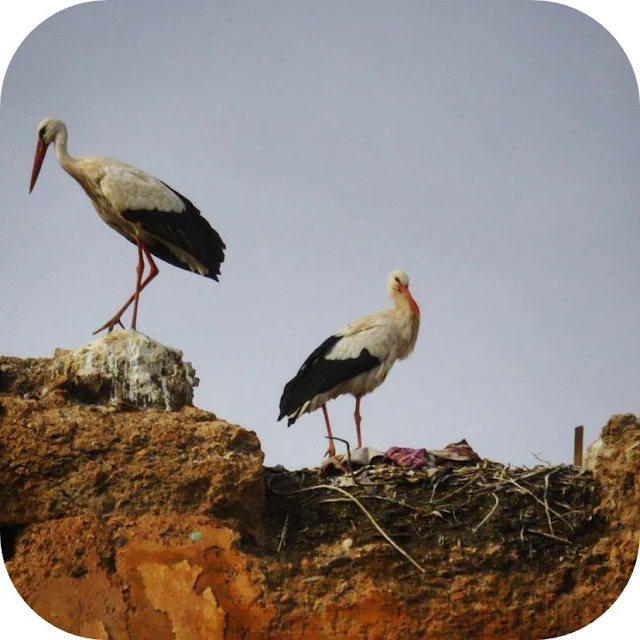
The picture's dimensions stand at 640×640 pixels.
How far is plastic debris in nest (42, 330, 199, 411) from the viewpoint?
4.53 m

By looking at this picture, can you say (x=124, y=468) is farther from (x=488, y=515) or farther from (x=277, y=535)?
(x=488, y=515)

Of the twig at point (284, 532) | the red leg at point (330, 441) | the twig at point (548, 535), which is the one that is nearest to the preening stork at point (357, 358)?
the red leg at point (330, 441)

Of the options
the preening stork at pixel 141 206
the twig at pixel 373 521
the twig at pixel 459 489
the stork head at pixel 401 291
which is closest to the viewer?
the twig at pixel 373 521

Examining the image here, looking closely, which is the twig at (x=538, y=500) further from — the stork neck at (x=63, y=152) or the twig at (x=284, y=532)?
the stork neck at (x=63, y=152)

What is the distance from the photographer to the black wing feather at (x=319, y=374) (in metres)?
5.10

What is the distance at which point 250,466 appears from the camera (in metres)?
4.18

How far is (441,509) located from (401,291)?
1.52 m

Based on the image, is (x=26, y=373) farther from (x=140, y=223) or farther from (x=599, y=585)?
(x=599, y=585)

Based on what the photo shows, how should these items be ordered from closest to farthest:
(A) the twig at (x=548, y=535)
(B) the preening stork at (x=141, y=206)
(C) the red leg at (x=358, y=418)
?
(A) the twig at (x=548, y=535)
(B) the preening stork at (x=141, y=206)
(C) the red leg at (x=358, y=418)

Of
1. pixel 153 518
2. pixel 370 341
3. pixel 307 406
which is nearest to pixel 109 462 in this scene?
pixel 153 518

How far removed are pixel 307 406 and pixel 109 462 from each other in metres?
1.22

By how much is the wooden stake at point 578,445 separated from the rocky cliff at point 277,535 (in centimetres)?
14

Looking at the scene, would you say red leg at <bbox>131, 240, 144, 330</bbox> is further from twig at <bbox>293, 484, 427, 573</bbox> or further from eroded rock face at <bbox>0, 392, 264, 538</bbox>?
twig at <bbox>293, 484, 427, 573</bbox>

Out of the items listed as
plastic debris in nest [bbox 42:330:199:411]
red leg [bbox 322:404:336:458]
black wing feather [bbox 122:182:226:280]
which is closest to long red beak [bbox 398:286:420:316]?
red leg [bbox 322:404:336:458]
